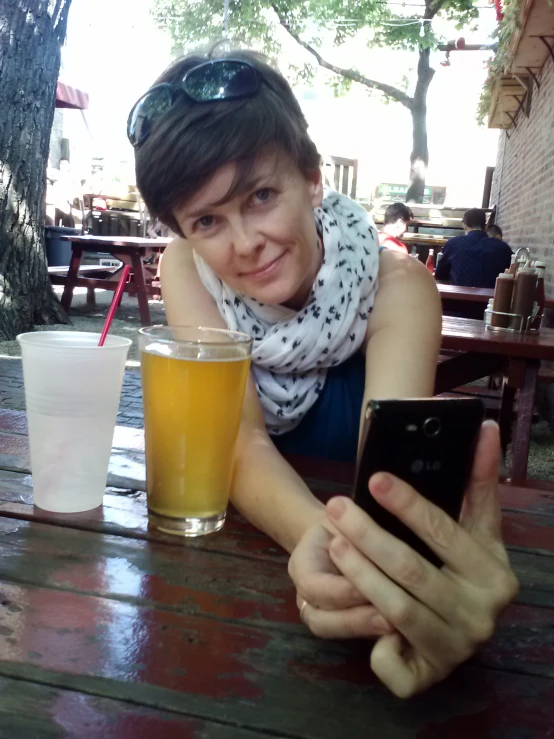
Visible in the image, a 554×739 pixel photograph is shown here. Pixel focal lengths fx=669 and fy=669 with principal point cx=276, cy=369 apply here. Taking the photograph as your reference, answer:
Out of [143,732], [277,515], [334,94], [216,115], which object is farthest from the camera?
[334,94]

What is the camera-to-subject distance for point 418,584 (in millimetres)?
548

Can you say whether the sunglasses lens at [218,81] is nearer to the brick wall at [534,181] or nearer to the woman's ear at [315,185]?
the woman's ear at [315,185]

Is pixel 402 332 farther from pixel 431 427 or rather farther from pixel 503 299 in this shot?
pixel 503 299

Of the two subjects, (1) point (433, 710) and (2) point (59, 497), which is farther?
(2) point (59, 497)

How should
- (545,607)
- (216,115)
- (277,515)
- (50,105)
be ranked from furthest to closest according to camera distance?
(50,105) → (216,115) → (277,515) → (545,607)

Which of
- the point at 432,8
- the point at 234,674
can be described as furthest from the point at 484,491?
the point at 432,8

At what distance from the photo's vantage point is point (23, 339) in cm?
79

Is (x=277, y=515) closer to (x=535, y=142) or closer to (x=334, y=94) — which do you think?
(x=535, y=142)

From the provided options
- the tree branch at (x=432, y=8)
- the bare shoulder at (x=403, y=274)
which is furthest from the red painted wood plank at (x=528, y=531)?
the tree branch at (x=432, y=8)

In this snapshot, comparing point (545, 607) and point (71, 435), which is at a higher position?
point (71, 435)

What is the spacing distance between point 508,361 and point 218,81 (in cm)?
202

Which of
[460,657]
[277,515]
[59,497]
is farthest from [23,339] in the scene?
[460,657]

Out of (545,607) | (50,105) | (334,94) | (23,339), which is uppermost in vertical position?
(334,94)

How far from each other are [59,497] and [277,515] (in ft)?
0.92
